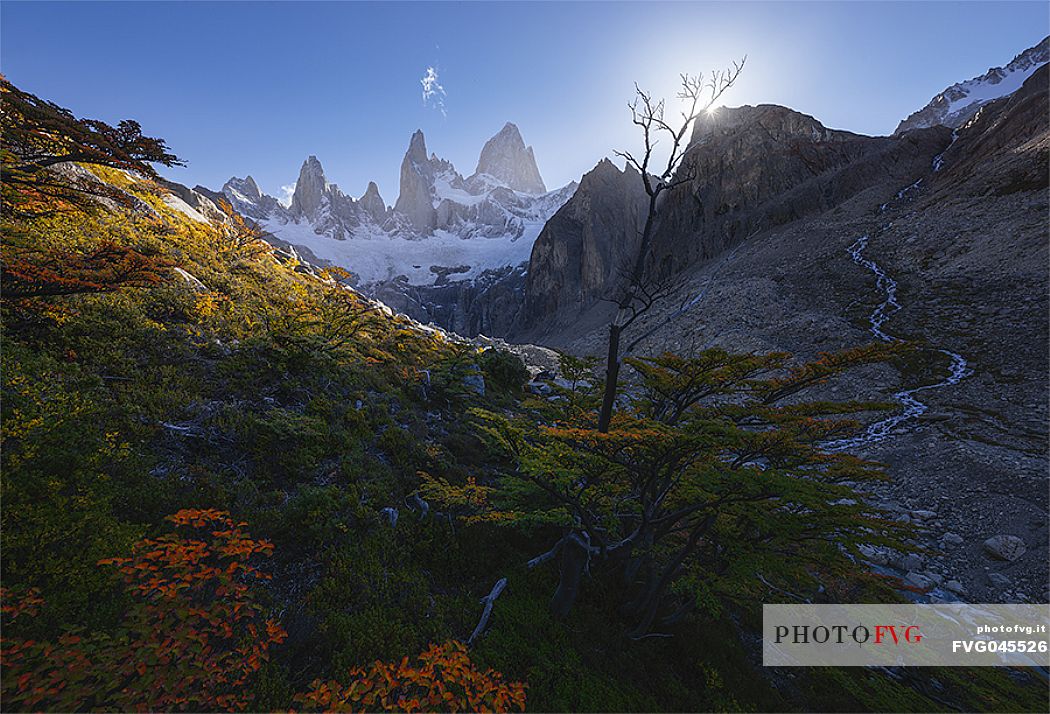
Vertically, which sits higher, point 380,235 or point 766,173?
point 380,235

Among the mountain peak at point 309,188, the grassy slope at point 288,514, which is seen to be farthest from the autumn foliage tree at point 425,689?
the mountain peak at point 309,188

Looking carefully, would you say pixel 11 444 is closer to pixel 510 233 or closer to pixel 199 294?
pixel 199 294

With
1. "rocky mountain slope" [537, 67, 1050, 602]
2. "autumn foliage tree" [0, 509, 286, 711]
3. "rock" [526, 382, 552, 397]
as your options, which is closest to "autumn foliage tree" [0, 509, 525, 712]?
"autumn foliage tree" [0, 509, 286, 711]

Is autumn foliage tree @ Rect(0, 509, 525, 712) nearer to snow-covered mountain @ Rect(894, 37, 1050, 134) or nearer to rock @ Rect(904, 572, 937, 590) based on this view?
rock @ Rect(904, 572, 937, 590)

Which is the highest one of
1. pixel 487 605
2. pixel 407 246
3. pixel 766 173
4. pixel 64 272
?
pixel 407 246

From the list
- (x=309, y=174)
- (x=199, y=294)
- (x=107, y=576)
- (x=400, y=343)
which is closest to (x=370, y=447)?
(x=107, y=576)

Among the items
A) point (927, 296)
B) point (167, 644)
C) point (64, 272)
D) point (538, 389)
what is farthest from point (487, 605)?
point (927, 296)

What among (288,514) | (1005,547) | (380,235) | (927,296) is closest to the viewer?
(288,514)

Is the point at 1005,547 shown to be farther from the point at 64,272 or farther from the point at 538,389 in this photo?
the point at 64,272
